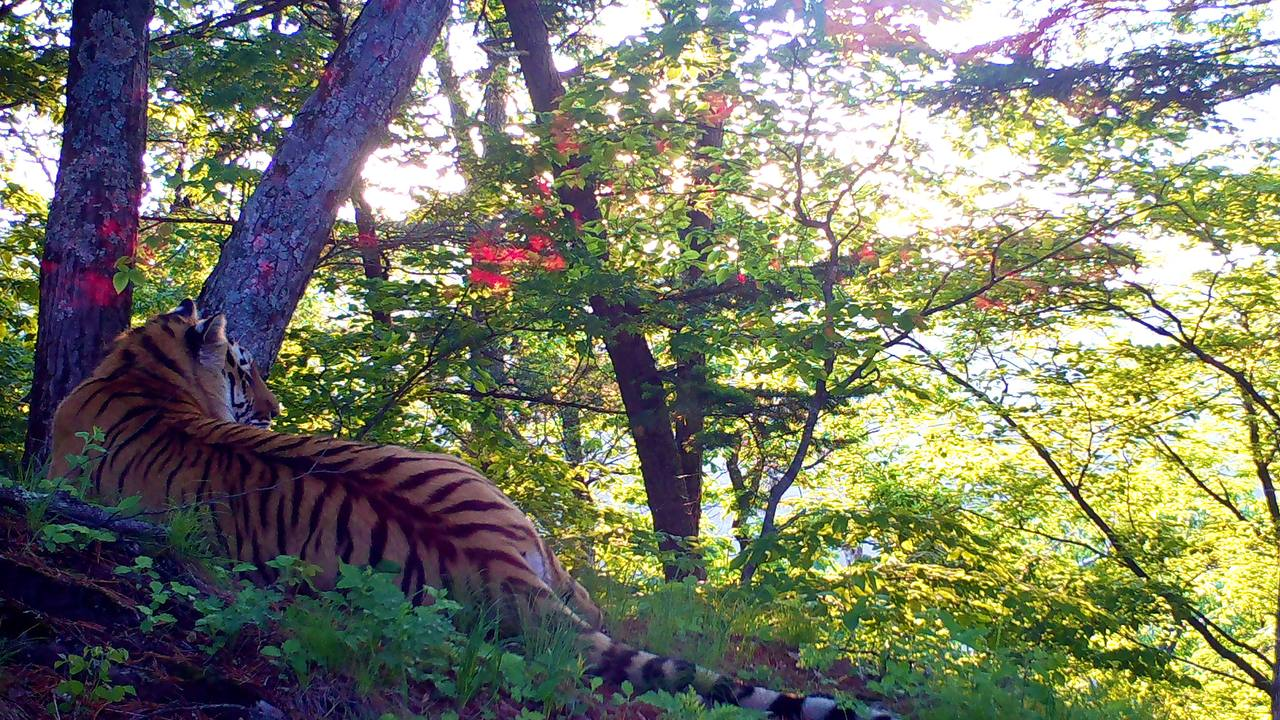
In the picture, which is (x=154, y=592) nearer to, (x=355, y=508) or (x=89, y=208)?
(x=355, y=508)

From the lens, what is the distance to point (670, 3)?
8.27 meters

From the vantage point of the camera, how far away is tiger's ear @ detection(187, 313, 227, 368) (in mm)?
4996

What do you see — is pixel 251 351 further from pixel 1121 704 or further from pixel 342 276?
pixel 342 276

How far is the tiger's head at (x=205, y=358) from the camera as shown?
5031mm

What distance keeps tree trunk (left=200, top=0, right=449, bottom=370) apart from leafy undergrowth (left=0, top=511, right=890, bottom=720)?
251 cm

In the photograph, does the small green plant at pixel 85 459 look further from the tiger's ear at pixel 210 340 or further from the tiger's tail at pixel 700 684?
the tiger's tail at pixel 700 684

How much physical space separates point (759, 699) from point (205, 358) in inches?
152

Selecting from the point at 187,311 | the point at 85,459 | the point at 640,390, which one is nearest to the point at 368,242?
the point at 187,311

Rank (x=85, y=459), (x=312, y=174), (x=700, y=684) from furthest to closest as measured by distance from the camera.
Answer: (x=312, y=174)
(x=700, y=684)
(x=85, y=459)

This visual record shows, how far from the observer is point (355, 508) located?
140 inches

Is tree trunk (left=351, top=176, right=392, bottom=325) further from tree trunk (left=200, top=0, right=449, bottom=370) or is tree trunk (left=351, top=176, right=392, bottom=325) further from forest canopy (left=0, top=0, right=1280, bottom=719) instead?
tree trunk (left=200, top=0, right=449, bottom=370)

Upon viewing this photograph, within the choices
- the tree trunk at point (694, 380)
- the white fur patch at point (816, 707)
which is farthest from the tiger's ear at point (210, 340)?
the tree trunk at point (694, 380)

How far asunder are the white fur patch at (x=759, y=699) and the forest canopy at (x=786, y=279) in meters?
1.49

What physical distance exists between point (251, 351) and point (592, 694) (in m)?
3.53
